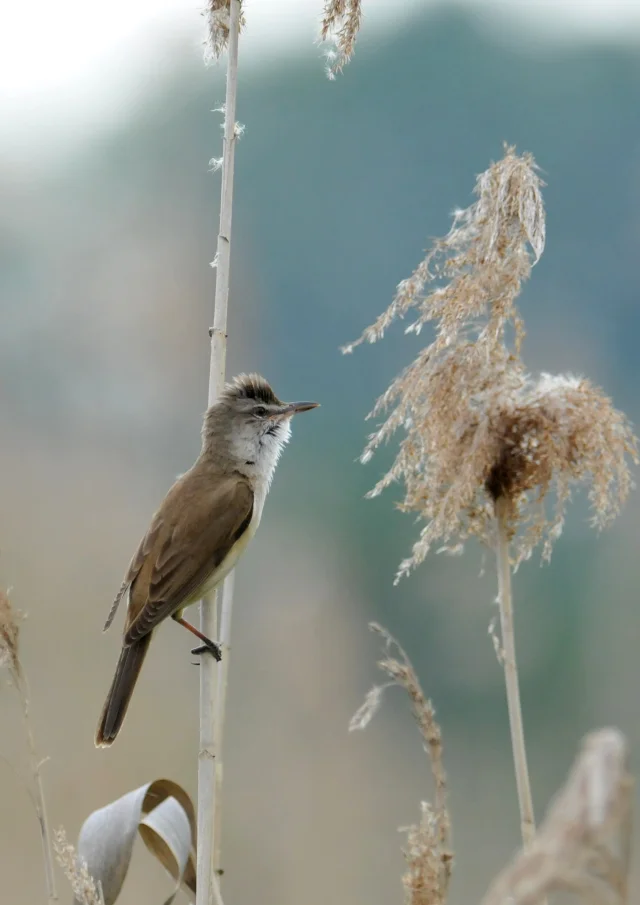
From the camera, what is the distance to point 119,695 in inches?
89.7

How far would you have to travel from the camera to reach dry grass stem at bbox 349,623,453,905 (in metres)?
1.57

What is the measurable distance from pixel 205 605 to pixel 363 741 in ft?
24.2

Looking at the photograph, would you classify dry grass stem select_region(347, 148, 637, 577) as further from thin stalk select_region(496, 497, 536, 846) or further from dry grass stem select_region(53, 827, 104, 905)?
dry grass stem select_region(53, 827, 104, 905)

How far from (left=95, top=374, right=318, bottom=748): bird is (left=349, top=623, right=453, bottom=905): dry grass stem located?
0.62m

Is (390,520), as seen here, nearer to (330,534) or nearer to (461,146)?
(330,534)

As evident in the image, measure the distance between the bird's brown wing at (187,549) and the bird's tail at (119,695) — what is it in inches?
1.7

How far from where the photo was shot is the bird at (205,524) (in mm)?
2439

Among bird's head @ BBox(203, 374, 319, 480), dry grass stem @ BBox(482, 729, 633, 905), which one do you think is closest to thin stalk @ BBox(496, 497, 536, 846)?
dry grass stem @ BBox(482, 729, 633, 905)

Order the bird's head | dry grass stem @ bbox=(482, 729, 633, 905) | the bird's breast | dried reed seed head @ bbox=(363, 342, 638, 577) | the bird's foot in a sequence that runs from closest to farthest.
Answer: dry grass stem @ bbox=(482, 729, 633, 905) → dried reed seed head @ bbox=(363, 342, 638, 577) → the bird's foot → the bird's breast → the bird's head

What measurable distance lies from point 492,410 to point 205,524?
0.92 m

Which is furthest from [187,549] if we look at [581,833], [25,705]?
[581,833]

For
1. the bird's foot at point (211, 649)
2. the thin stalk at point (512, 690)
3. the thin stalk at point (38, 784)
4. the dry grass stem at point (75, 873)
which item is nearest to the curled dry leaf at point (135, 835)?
the thin stalk at point (38, 784)

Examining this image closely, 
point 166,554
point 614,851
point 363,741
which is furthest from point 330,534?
point 614,851

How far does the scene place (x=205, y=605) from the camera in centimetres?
244
